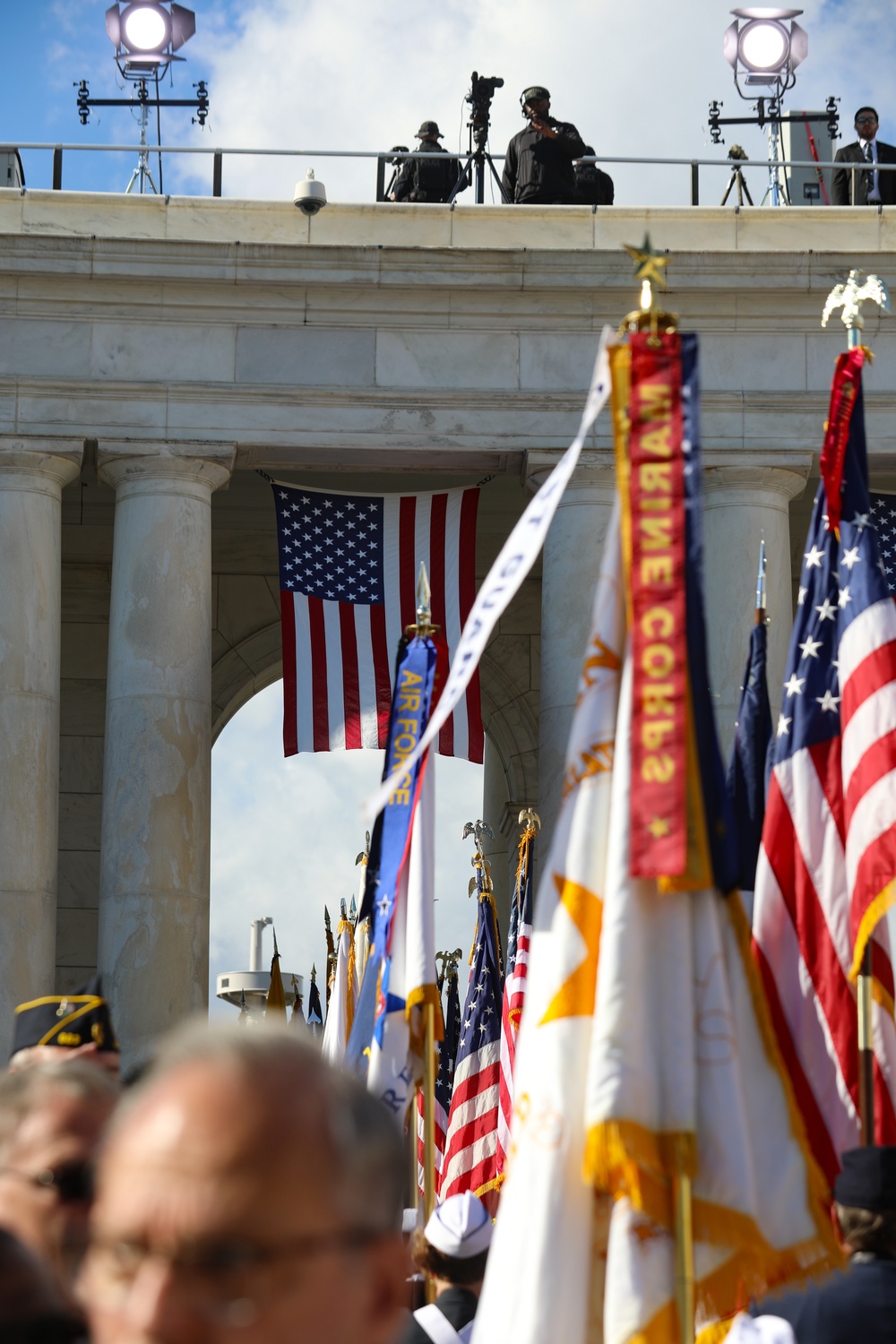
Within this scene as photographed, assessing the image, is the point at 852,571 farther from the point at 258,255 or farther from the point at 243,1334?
the point at 258,255

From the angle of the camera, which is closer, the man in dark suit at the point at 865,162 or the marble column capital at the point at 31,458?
the marble column capital at the point at 31,458

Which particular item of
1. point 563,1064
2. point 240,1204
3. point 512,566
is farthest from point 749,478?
point 240,1204

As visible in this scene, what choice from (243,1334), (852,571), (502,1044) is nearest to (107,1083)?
(243,1334)

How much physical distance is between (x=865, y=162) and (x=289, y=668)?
38.1 ft

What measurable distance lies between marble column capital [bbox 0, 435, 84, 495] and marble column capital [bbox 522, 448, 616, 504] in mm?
6126

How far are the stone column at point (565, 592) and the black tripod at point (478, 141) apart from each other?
4.71m

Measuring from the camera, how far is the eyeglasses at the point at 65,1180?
4691 mm

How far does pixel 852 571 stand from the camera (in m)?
11.2

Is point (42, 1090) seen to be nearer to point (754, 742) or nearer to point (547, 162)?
point (754, 742)

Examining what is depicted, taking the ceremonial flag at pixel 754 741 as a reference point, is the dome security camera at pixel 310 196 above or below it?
above

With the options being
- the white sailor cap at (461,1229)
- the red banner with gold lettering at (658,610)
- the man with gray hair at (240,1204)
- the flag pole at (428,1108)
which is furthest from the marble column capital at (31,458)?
the man with gray hair at (240,1204)

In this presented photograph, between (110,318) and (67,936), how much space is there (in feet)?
38.1

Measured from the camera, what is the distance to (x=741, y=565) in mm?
26812

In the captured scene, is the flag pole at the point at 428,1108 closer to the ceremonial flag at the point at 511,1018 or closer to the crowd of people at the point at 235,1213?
the ceremonial flag at the point at 511,1018
